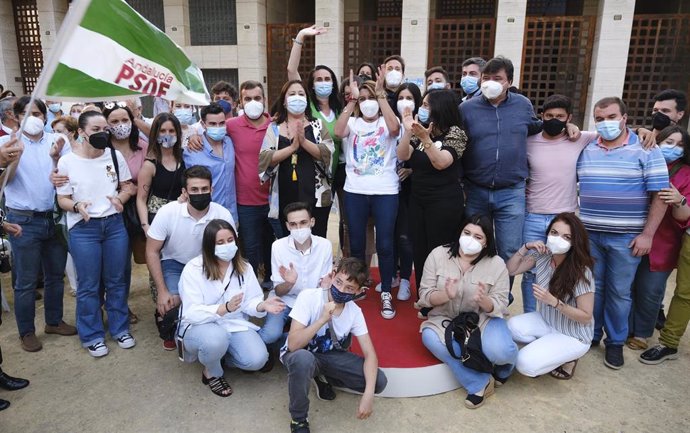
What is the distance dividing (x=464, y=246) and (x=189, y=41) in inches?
468

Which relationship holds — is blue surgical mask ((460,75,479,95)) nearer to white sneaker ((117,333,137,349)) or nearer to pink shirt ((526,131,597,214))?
pink shirt ((526,131,597,214))

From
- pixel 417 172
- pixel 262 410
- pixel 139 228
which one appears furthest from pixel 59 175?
pixel 417 172

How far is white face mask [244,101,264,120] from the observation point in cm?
404

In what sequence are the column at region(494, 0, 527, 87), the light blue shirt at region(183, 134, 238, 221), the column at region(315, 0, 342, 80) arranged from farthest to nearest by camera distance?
the column at region(315, 0, 342, 80) → the column at region(494, 0, 527, 87) → the light blue shirt at region(183, 134, 238, 221)

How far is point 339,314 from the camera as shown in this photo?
3.03 metres

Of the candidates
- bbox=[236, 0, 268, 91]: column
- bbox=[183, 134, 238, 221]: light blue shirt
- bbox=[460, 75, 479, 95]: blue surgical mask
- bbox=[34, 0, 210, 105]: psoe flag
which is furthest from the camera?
bbox=[236, 0, 268, 91]: column

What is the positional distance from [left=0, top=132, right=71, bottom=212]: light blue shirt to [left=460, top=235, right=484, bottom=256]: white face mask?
3002 mm

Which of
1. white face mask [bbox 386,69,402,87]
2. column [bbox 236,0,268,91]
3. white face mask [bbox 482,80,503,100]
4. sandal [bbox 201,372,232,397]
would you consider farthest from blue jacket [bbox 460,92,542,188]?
column [bbox 236,0,268,91]

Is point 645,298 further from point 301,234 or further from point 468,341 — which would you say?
point 301,234

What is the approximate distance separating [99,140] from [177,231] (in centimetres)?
83

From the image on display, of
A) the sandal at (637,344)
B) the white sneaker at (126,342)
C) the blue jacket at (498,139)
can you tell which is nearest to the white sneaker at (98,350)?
the white sneaker at (126,342)

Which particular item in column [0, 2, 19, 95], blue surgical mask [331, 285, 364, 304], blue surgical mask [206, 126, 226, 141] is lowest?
blue surgical mask [331, 285, 364, 304]

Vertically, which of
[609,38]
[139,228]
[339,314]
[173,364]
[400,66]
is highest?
[609,38]

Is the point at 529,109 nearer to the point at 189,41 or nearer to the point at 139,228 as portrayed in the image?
the point at 139,228
